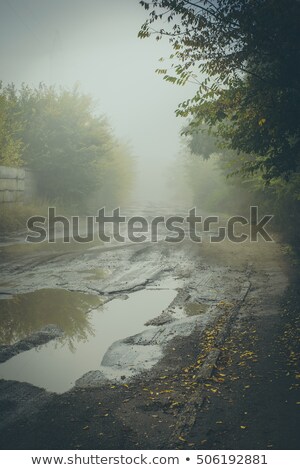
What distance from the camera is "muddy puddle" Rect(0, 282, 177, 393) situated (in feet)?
13.2

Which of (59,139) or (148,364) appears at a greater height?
(59,139)

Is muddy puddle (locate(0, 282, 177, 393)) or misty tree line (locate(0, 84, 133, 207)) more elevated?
misty tree line (locate(0, 84, 133, 207))

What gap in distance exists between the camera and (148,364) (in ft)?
13.8

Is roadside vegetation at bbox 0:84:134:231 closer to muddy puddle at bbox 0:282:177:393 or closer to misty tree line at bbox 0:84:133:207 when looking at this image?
misty tree line at bbox 0:84:133:207

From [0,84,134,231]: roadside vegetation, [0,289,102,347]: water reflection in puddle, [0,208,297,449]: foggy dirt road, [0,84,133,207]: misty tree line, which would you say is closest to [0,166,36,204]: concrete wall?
[0,84,134,231]: roadside vegetation

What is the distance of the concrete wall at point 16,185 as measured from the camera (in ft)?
54.6

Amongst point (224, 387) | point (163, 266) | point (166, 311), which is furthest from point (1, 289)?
point (224, 387)

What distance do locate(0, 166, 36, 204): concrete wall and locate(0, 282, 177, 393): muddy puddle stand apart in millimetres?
11091

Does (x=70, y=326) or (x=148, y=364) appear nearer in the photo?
(x=148, y=364)

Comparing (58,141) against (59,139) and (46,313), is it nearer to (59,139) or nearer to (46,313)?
(59,139)

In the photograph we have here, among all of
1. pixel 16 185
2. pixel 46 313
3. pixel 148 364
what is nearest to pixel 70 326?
pixel 46 313

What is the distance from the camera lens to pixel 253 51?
6184mm

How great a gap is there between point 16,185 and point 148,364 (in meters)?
15.6
